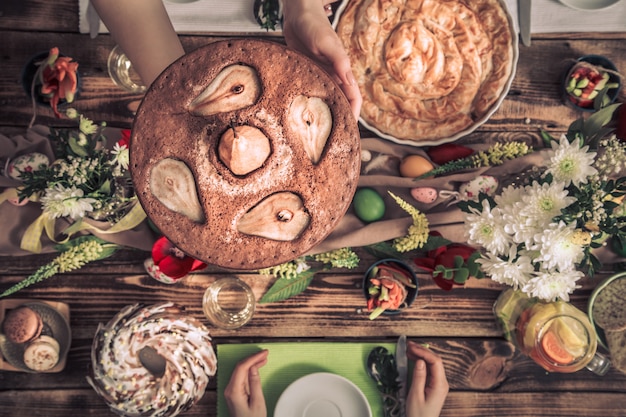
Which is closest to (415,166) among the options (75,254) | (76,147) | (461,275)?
(461,275)

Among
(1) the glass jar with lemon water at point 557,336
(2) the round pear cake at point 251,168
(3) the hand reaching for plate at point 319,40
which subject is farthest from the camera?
(1) the glass jar with lemon water at point 557,336

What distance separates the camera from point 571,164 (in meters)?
0.91

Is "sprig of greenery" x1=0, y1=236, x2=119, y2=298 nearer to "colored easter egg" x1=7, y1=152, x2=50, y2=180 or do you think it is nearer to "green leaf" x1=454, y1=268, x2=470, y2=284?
"colored easter egg" x1=7, y1=152, x2=50, y2=180

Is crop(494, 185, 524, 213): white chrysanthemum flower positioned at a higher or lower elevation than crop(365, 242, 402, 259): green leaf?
higher

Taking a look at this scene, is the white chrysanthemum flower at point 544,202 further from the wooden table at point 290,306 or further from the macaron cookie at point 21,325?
the macaron cookie at point 21,325

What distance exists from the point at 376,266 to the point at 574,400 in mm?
667

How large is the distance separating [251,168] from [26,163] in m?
0.75

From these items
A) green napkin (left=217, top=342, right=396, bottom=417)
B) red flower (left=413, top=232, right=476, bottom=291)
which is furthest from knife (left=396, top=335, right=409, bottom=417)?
red flower (left=413, top=232, right=476, bottom=291)

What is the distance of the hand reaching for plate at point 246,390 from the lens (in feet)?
3.96

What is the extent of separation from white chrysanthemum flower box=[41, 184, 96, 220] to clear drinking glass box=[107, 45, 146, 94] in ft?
1.32

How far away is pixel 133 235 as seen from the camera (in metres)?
1.22

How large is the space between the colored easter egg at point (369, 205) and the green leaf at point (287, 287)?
203 mm

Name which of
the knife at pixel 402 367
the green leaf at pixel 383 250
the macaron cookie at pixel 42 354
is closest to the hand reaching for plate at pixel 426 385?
the knife at pixel 402 367

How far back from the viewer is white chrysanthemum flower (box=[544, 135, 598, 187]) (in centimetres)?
90
